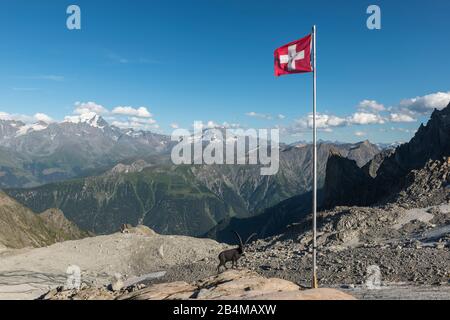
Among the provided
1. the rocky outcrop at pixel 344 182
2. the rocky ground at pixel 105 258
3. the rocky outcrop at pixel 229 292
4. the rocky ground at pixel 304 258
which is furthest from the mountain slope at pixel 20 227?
the rocky outcrop at pixel 229 292

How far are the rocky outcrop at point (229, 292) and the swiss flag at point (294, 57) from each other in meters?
11.5

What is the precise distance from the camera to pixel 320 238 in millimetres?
46469

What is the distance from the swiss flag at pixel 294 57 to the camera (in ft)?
72.6

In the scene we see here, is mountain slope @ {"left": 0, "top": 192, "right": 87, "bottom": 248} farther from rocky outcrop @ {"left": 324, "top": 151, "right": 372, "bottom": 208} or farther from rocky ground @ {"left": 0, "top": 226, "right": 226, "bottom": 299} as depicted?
rocky outcrop @ {"left": 324, "top": 151, "right": 372, "bottom": 208}

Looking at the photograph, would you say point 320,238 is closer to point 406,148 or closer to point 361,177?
point 406,148

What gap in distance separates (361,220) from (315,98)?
29.9 meters

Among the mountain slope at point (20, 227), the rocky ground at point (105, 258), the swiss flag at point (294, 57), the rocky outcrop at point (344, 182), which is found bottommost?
the mountain slope at point (20, 227)

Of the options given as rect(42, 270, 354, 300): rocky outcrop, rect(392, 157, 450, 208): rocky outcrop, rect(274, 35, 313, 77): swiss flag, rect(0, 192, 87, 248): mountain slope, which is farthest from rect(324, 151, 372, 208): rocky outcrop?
rect(0, 192, 87, 248): mountain slope

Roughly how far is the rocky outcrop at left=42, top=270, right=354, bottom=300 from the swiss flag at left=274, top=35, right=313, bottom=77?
1152 centimetres

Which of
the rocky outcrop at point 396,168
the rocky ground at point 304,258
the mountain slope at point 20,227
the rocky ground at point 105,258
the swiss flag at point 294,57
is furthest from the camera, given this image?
the mountain slope at point 20,227

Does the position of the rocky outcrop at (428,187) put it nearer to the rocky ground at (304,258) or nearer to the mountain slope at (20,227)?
the rocky ground at (304,258)

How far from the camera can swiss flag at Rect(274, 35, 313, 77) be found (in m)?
22.1
